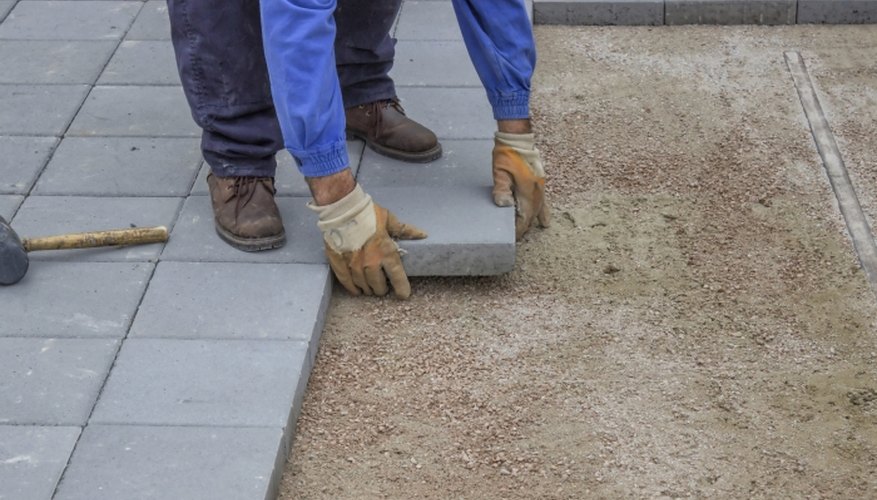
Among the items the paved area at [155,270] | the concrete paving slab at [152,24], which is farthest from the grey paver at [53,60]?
the concrete paving slab at [152,24]

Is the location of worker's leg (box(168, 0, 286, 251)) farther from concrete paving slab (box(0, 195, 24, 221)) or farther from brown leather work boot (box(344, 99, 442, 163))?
concrete paving slab (box(0, 195, 24, 221))

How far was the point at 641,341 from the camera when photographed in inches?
144

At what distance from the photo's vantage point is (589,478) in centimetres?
314

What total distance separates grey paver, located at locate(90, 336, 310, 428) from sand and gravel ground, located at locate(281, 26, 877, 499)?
5.3 inches

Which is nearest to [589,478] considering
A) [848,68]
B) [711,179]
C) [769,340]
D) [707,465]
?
[707,465]

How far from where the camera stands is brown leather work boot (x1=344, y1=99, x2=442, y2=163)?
4273 millimetres

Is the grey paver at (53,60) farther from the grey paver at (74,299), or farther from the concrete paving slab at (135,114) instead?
the grey paver at (74,299)

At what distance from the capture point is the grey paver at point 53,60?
16.0 feet

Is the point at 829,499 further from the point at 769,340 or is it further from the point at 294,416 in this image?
the point at 294,416

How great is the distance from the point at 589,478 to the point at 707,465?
0.30m

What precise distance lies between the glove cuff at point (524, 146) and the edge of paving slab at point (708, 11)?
1854 mm

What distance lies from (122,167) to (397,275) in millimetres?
1121

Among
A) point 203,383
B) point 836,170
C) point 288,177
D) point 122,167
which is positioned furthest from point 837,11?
point 203,383

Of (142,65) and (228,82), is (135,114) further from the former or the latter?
(228,82)
